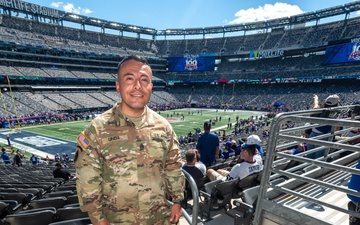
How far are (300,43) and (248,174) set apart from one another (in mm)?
71884

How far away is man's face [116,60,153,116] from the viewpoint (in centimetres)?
209

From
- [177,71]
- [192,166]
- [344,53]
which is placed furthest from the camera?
[177,71]

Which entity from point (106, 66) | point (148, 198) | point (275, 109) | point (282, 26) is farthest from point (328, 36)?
point (148, 198)

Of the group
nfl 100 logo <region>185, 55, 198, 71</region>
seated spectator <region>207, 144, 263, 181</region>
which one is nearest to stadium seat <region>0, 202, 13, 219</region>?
seated spectator <region>207, 144, 263, 181</region>

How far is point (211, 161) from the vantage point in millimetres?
6172

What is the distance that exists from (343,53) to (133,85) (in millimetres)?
65399

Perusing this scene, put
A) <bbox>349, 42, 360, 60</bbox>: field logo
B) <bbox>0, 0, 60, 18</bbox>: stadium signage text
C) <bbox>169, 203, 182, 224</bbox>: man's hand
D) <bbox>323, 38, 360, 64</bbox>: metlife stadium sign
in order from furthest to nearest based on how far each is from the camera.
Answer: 1. <bbox>0, 0, 60, 18</bbox>: stadium signage text
2. <bbox>323, 38, 360, 64</bbox>: metlife stadium sign
3. <bbox>349, 42, 360, 60</bbox>: field logo
4. <bbox>169, 203, 182, 224</bbox>: man's hand

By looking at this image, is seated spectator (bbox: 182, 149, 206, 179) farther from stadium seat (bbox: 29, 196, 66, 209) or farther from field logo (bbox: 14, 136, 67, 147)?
field logo (bbox: 14, 136, 67, 147)

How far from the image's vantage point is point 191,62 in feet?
264

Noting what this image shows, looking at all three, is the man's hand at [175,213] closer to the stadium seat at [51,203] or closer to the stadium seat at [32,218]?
A: the stadium seat at [32,218]

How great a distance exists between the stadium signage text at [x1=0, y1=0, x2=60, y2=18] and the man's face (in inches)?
2895

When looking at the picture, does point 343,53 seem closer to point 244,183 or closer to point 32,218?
point 244,183

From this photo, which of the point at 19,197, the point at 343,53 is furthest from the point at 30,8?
the point at 343,53

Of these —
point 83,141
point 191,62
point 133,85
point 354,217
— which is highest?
point 191,62
